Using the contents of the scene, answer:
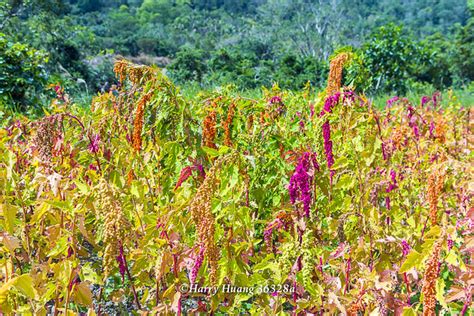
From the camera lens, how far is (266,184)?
1756 millimetres

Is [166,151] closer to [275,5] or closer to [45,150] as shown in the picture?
[45,150]

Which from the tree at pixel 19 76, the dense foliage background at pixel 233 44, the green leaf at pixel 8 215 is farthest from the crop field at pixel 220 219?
the tree at pixel 19 76

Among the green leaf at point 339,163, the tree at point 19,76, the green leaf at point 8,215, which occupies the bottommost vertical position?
the green leaf at point 8,215

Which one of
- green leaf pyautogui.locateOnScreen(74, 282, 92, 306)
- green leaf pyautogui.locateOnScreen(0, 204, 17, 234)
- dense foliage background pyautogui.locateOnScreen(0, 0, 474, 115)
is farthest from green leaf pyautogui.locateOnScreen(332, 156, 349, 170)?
green leaf pyautogui.locateOnScreen(0, 204, 17, 234)

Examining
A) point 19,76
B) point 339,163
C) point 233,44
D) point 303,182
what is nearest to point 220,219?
point 303,182

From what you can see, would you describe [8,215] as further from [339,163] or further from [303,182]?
[339,163]

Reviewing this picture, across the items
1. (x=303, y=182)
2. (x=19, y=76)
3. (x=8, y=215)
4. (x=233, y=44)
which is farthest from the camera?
(x=233, y=44)

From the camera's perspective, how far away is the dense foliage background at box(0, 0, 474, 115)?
921 centimetres

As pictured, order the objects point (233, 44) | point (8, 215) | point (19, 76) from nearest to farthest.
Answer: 1. point (8, 215)
2. point (19, 76)
3. point (233, 44)

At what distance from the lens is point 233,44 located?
3962 centimetres

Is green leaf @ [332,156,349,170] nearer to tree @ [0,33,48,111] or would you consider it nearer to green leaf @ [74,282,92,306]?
green leaf @ [74,282,92,306]

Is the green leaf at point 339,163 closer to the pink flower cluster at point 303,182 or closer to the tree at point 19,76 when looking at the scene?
the pink flower cluster at point 303,182

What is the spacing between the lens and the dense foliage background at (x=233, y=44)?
9.21 m

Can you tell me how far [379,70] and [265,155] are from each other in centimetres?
1139
